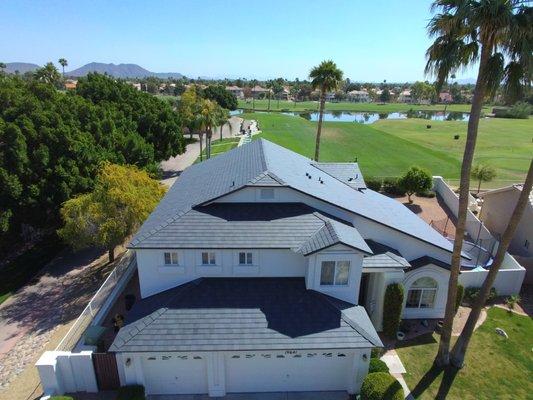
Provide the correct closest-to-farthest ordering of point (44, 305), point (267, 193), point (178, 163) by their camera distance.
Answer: point (267, 193)
point (44, 305)
point (178, 163)

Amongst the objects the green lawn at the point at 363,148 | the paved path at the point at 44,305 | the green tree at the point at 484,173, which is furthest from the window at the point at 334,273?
the green lawn at the point at 363,148

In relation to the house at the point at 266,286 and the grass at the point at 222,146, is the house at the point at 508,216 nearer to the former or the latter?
the house at the point at 266,286

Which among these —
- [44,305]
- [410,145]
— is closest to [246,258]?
[44,305]

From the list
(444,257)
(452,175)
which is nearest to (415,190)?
(452,175)

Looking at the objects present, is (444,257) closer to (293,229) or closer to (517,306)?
(517,306)

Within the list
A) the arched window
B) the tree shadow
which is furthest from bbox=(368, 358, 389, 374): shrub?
the arched window

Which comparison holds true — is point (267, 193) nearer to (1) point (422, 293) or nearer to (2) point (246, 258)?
(2) point (246, 258)
